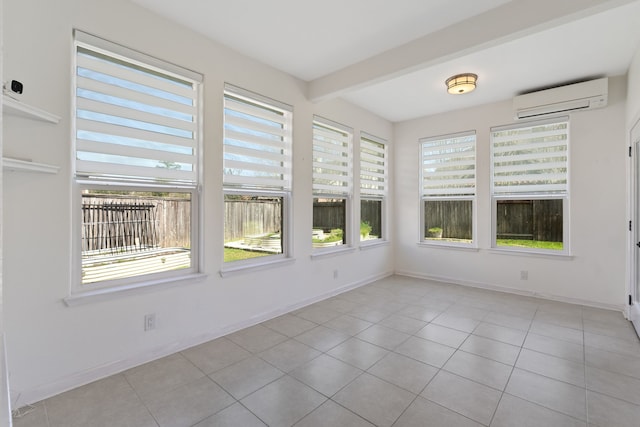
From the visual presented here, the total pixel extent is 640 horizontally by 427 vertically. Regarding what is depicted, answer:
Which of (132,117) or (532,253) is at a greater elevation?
(132,117)

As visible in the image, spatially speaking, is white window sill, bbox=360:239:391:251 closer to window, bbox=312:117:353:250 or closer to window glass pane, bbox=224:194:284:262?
window, bbox=312:117:353:250

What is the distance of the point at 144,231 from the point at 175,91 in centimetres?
124

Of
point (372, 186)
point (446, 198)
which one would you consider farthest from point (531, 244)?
point (372, 186)

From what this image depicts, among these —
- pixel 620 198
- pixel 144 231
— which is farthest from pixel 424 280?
pixel 144 231

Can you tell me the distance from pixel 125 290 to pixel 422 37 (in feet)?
10.9

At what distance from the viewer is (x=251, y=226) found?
3512mm

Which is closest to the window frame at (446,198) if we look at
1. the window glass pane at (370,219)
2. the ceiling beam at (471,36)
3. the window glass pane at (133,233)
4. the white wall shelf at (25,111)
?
the window glass pane at (370,219)

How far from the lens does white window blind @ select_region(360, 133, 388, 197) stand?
5008mm

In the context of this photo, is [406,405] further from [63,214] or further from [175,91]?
[175,91]

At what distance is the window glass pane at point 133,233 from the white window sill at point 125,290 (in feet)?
0.35

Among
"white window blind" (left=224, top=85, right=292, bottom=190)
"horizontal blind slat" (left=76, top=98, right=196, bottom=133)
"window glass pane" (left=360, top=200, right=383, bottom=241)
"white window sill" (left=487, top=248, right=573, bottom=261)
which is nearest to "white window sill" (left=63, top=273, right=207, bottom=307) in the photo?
"white window blind" (left=224, top=85, right=292, bottom=190)

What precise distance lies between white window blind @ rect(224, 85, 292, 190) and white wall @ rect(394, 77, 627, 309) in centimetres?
276

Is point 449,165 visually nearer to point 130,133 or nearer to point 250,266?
point 250,266

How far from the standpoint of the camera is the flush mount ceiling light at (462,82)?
360cm
